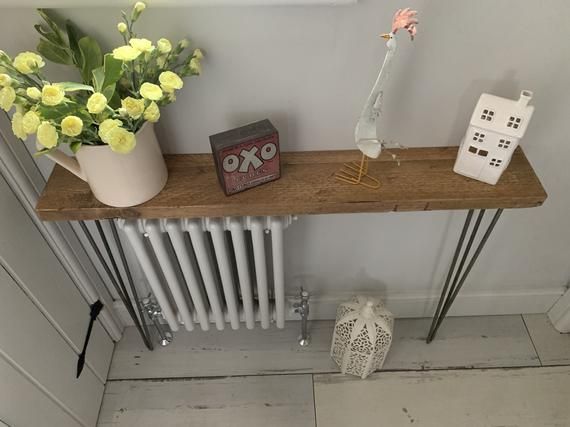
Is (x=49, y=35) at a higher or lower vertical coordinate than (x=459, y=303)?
higher

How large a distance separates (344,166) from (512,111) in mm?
343

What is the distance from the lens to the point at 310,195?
96cm

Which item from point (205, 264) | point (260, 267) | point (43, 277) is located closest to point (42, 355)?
point (43, 277)

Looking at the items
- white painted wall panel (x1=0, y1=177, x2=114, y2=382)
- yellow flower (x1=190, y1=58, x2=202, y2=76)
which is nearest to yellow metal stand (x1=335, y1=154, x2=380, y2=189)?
yellow flower (x1=190, y1=58, x2=202, y2=76)

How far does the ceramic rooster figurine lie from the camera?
764mm

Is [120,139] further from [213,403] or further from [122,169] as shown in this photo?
[213,403]

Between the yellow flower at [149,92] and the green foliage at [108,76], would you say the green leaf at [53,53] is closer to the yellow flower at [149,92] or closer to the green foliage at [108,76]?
the green foliage at [108,76]

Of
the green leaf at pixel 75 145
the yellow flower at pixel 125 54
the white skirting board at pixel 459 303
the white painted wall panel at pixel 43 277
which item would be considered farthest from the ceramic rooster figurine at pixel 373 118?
the white painted wall panel at pixel 43 277

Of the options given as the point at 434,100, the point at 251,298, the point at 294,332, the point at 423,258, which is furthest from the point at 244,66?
the point at 294,332

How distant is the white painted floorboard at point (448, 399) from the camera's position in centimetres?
140

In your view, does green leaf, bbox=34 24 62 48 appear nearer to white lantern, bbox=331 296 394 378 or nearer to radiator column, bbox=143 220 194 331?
radiator column, bbox=143 220 194 331

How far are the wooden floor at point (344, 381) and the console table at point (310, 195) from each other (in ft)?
2.38

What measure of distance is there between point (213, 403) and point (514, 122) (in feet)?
3.73

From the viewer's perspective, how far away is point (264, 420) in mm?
1401
